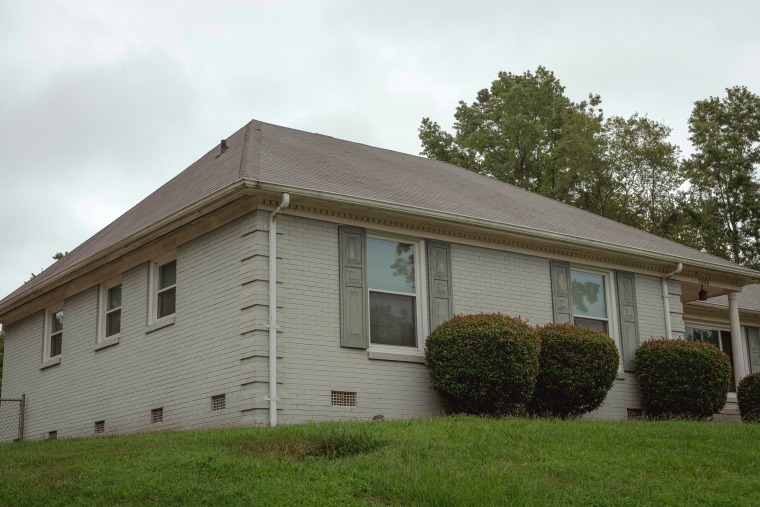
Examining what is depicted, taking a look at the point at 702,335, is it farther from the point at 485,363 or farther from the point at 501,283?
the point at 485,363

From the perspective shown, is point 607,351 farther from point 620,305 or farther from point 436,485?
point 436,485

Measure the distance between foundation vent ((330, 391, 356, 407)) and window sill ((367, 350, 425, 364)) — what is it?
702mm

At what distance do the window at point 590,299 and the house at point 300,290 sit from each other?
0.13 feet

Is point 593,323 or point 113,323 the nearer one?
point 113,323

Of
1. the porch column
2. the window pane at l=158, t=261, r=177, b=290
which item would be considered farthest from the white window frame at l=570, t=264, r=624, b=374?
the window pane at l=158, t=261, r=177, b=290

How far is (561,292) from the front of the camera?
59.5 ft

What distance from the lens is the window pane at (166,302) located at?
1642 centimetres

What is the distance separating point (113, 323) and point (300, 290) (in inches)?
198

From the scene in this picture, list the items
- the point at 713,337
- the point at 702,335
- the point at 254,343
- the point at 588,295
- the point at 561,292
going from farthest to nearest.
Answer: the point at 713,337 → the point at 702,335 → the point at 588,295 → the point at 561,292 → the point at 254,343

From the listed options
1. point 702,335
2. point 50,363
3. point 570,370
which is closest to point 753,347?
point 702,335

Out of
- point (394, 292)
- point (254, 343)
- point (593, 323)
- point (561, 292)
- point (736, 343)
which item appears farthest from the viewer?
point (736, 343)

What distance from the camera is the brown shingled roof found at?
15.8 meters

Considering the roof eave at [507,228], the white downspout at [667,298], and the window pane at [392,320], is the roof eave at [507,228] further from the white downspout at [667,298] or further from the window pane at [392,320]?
the window pane at [392,320]

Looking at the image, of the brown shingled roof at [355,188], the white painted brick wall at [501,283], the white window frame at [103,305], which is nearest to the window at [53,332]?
the brown shingled roof at [355,188]
